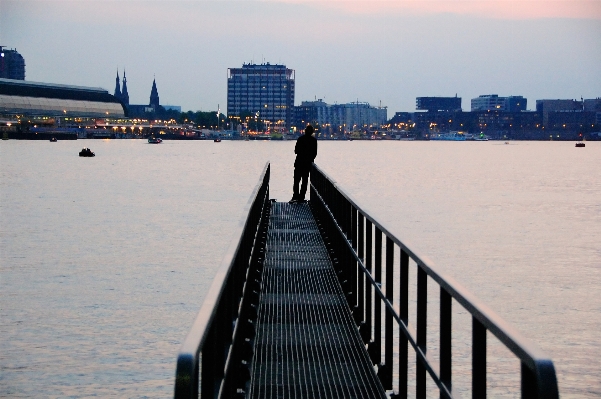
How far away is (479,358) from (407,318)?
3.27m

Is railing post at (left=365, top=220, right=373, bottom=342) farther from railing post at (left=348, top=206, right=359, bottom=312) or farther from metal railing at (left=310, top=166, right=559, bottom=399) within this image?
railing post at (left=348, top=206, right=359, bottom=312)

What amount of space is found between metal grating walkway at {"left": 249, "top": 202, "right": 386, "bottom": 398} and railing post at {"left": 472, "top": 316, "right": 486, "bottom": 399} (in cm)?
400

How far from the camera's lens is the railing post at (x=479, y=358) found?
4.64 metres

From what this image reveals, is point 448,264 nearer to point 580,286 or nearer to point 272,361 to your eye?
point 580,286

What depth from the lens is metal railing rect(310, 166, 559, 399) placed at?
142 inches

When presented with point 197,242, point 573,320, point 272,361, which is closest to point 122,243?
point 197,242

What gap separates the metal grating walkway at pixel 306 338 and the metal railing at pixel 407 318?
0.20 meters

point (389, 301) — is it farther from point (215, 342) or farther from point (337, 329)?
point (215, 342)

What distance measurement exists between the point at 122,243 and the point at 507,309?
1513 centimetres

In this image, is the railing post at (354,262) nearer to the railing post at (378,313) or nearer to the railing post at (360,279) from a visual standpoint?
the railing post at (360,279)

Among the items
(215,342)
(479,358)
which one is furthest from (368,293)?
(479,358)

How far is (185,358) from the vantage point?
11.5 ft

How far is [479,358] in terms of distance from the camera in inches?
186

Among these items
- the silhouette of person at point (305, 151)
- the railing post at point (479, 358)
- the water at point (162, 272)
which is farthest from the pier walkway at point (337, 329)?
the silhouette of person at point (305, 151)
